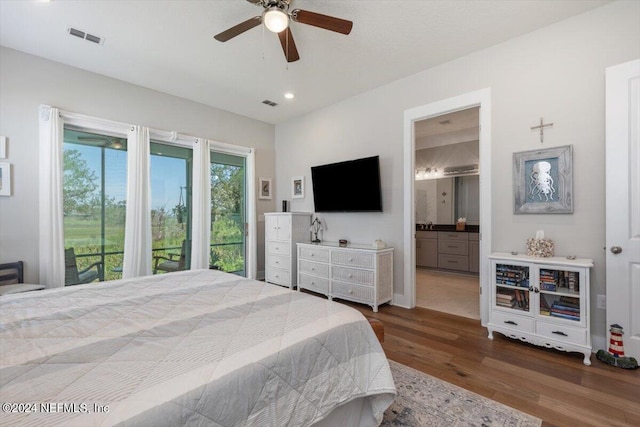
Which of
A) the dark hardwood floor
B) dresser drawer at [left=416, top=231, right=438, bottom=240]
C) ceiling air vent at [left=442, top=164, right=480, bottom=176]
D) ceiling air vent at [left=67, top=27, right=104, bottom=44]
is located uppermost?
ceiling air vent at [left=67, top=27, right=104, bottom=44]

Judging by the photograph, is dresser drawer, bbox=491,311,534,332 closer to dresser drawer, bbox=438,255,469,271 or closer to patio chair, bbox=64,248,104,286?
dresser drawer, bbox=438,255,469,271

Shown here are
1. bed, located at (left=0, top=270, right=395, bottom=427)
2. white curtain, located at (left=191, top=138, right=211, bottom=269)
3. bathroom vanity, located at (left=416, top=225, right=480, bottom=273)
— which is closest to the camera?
bed, located at (left=0, top=270, right=395, bottom=427)

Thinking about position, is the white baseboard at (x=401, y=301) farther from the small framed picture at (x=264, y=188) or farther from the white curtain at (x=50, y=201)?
the white curtain at (x=50, y=201)

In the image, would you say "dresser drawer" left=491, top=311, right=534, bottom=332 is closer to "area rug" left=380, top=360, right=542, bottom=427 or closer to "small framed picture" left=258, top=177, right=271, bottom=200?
"area rug" left=380, top=360, right=542, bottom=427

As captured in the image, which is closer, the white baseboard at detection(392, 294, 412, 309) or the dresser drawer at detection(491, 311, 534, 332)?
the dresser drawer at detection(491, 311, 534, 332)

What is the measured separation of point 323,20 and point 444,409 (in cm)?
275

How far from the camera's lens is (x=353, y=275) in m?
3.73

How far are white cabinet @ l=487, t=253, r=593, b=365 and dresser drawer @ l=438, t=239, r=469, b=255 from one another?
322 centimetres

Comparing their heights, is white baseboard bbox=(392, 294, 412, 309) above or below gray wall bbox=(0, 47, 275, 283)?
below

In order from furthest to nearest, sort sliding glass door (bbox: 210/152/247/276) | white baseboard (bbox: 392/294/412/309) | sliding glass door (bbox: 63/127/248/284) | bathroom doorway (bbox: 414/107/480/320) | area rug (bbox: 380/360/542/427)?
bathroom doorway (bbox: 414/107/480/320) < sliding glass door (bbox: 210/152/247/276) < white baseboard (bbox: 392/294/412/309) < sliding glass door (bbox: 63/127/248/284) < area rug (bbox: 380/360/542/427)

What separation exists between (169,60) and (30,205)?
7.10 ft

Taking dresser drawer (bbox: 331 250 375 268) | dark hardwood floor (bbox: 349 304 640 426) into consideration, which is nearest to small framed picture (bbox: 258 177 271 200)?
dresser drawer (bbox: 331 250 375 268)

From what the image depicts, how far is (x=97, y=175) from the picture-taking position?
3.56 metres

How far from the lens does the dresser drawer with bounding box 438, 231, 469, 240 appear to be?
19.1 feet
